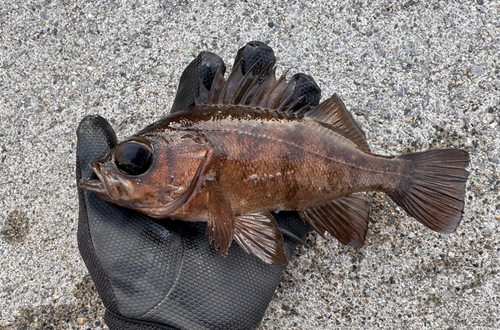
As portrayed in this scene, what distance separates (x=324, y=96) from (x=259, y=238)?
4.03 ft

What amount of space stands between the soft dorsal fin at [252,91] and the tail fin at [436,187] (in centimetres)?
70

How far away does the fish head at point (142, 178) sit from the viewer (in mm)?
1989

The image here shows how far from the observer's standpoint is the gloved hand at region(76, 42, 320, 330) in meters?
2.15

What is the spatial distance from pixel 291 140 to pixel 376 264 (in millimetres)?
1122

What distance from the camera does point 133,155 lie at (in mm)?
1957

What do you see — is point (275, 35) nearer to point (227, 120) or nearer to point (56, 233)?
point (227, 120)

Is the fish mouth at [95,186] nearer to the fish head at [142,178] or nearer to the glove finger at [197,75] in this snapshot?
the fish head at [142,178]

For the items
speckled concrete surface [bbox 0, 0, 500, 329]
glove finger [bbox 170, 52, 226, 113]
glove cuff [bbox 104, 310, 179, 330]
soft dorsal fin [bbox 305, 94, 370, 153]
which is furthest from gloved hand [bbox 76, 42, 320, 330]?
soft dorsal fin [bbox 305, 94, 370, 153]

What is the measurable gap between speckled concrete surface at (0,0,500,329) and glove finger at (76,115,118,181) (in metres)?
0.70

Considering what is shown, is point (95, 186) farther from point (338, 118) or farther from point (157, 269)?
point (338, 118)

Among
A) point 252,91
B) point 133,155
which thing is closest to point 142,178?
point 133,155

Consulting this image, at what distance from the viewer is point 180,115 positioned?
2127mm

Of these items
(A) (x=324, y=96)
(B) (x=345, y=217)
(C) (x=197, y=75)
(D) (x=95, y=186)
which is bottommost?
(D) (x=95, y=186)

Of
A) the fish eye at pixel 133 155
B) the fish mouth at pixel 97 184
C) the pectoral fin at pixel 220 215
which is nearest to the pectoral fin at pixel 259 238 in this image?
the pectoral fin at pixel 220 215
